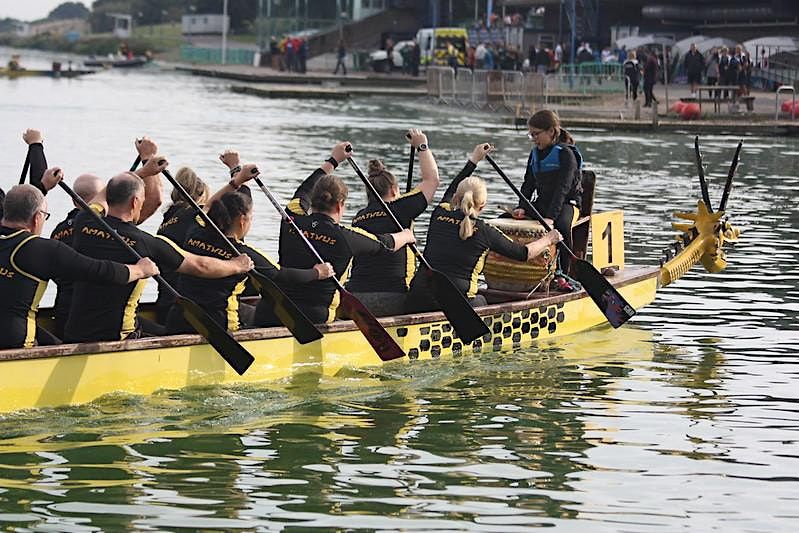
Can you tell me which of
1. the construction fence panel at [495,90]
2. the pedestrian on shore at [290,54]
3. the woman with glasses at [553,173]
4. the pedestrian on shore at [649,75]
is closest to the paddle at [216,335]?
the woman with glasses at [553,173]

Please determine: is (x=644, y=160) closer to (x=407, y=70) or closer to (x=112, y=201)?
(x=112, y=201)

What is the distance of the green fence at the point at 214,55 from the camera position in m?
87.1

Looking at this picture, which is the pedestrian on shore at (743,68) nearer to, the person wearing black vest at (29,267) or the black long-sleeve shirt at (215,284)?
the black long-sleeve shirt at (215,284)

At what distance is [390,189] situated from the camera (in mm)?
13406

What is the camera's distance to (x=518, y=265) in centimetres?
1456

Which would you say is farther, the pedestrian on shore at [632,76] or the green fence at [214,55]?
the green fence at [214,55]

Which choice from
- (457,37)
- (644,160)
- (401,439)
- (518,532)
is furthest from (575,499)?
(457,37)

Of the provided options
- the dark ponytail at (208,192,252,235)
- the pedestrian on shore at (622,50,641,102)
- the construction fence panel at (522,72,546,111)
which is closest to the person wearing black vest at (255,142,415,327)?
the dark ponytail at (208,192,252,235)

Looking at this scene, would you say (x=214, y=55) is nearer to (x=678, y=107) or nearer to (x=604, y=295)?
(x=678, y=107)

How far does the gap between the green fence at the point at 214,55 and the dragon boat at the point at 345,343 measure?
7072 centimetres

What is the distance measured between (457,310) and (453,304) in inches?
2.6

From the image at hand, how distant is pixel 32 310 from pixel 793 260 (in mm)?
12238

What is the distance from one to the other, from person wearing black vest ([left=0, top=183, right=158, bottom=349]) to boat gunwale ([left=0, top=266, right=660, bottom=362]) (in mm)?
228

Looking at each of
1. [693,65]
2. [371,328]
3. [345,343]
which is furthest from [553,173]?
[693,65]
